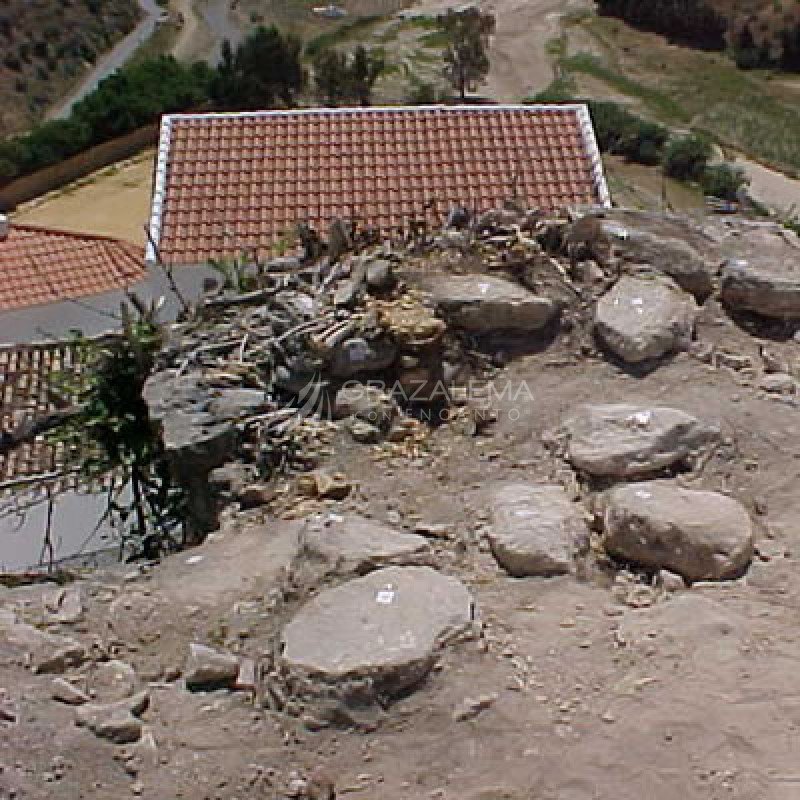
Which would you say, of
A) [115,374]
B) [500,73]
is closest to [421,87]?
[500,73]

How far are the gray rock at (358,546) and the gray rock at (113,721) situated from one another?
0.90m

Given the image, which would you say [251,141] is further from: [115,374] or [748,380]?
[748,380]

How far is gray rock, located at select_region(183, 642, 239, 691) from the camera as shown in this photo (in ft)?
13.2

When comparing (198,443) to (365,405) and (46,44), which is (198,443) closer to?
(365,405)

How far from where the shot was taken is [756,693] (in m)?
3.75

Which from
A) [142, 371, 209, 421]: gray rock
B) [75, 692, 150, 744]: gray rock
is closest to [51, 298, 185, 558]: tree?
[142, 371, 209, 421]: gray rock

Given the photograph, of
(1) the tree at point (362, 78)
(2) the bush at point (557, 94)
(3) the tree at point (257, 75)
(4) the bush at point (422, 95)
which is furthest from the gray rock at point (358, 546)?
(2) the bush at point (557, 94)

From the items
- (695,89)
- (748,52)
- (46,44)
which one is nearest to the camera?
(695,89)

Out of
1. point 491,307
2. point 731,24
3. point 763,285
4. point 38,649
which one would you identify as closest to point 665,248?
point 763,285

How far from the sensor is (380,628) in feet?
13.0

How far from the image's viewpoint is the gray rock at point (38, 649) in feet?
13.4

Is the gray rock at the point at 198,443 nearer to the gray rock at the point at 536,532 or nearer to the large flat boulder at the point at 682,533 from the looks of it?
the gray rock at the point at 536,532

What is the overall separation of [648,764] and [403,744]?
76 centimetres

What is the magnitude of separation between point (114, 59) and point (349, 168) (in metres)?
30.1
